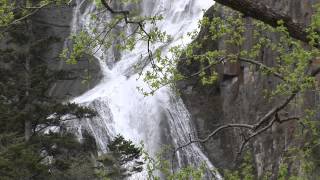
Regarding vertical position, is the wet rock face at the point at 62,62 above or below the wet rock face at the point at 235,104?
above

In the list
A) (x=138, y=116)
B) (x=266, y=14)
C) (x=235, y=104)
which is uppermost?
(x=138, y=116)

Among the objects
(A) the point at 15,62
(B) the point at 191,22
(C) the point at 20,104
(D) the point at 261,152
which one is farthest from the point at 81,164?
(B) the point at 191,22

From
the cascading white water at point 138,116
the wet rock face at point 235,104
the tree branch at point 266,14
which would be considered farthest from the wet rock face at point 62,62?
the tree branch at point 266,14

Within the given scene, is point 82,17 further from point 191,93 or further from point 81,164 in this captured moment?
point 81,164

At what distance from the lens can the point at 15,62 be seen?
72.3 feet

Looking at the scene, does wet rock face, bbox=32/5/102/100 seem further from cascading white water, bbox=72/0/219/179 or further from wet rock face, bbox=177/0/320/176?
wet rock face, bbox=177/0/320/176

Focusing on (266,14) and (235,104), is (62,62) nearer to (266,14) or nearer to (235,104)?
(235,104)

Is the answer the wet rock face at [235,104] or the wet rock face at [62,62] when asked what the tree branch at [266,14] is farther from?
the wet rock face at [62,62]

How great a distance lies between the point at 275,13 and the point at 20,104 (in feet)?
51.2

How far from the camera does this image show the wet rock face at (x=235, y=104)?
78.1 ft

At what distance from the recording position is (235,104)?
28953 millimetres

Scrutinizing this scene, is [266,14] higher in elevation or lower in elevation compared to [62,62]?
lower

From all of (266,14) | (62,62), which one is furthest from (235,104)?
(266,14)

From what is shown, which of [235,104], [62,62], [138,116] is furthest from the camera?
[62,62]
